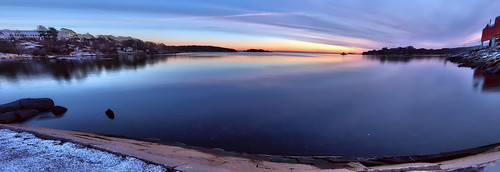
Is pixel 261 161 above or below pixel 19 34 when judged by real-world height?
below

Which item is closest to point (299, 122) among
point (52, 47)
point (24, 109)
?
point (24, 109)

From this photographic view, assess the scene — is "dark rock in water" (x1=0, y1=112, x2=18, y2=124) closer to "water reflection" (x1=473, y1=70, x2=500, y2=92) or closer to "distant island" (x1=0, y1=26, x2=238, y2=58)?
"water reflection" (x1=473, y1=70, x2=500, y2=92)

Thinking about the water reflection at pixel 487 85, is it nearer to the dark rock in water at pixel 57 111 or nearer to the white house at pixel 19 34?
the dark rock in water at pixel 57 111

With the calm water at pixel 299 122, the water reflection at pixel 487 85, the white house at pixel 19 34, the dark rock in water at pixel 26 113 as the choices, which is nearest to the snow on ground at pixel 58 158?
the calm water at pixel 299 122

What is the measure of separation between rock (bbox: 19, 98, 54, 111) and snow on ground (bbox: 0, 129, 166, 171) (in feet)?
30.2

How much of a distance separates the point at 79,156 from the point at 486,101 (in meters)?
24.4

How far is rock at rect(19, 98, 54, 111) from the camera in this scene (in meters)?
11.1

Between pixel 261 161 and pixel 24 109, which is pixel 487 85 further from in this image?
pixel 24 109

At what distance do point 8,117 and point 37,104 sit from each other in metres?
2.00

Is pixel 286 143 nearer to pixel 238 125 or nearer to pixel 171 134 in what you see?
pixel 238 125

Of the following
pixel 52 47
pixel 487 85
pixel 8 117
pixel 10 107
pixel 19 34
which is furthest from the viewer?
pixel 19 34

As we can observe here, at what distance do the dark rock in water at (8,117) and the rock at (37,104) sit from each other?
1.43 m

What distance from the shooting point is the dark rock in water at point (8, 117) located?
9343mm

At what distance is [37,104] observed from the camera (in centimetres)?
1136
